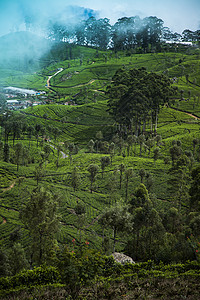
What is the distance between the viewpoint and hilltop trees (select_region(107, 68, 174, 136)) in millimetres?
104000

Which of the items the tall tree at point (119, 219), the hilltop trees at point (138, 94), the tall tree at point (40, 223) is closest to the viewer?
the tall tree at point (40, 223)

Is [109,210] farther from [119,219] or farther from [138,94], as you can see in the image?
[138,94]

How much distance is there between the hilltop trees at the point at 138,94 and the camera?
104 meters

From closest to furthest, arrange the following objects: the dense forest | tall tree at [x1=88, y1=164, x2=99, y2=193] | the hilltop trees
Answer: the dense forest, tall tree at [x1=88, y1=164, x2=99, y2=193], the hilltop trees

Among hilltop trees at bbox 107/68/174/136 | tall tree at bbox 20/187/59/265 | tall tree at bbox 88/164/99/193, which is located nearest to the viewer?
tall tree at bbox 20/187/59/265

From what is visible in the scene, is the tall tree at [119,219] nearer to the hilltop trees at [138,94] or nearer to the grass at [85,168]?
the grass at [85,168]

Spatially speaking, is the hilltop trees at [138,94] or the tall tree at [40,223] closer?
the tall tree at [40,223]

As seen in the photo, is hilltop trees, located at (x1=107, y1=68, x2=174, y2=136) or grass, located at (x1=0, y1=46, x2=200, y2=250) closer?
grass, located at (x1=0, y1=46, x2=200, y2=250)

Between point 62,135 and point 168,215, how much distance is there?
10648cm

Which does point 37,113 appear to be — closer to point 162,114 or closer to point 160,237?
point 162,114

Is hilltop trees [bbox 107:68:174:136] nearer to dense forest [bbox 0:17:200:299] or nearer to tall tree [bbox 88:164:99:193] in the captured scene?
dense forest [bbox 0:17:200:299]

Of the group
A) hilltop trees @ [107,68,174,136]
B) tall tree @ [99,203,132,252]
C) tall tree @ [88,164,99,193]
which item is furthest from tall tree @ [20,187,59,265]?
hilltop trees @ [107,68,174,136]

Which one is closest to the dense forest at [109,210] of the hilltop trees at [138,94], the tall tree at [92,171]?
the tall tree at [92,171]

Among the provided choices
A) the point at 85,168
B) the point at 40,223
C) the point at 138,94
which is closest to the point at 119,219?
the point at 40,223
